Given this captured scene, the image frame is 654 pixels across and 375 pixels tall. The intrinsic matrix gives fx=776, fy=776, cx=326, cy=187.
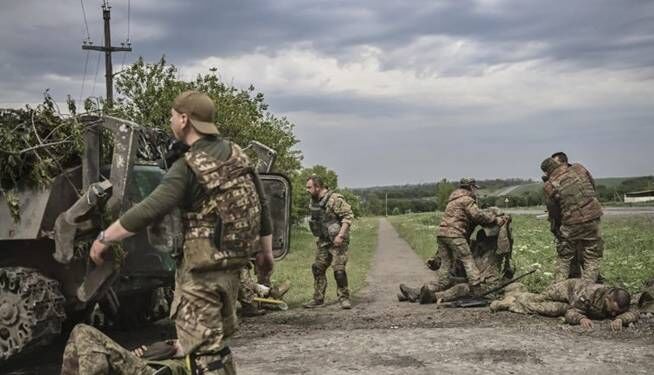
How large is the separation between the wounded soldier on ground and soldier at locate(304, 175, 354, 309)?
1281 millimetres

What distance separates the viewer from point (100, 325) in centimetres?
1006

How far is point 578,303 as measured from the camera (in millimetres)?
9539

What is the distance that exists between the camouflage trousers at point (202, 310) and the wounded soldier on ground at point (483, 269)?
723 cm

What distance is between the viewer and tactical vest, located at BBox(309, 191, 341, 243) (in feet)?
39.5

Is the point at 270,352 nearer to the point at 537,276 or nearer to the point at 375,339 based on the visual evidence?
the point at 375,339

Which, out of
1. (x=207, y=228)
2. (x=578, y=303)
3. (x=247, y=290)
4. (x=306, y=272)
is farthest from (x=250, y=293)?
(x=306, y=272)

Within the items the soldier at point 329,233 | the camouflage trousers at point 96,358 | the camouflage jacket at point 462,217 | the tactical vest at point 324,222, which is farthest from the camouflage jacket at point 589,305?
the camouflage trousers at point 96,358

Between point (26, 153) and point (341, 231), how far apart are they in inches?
226

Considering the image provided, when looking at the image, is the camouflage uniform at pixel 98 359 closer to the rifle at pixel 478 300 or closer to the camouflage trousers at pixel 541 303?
the camouflage trousers at pixel 541 303

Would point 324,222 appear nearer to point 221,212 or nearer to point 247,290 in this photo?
point 247,290

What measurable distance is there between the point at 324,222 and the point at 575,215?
3.72m

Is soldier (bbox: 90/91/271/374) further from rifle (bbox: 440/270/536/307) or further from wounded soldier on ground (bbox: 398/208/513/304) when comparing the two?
wounded soldier on ground (bbox: 398/208/513/304)

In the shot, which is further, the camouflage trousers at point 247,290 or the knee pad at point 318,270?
the knee pad at point 318,270

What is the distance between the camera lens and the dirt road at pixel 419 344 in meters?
7.29
